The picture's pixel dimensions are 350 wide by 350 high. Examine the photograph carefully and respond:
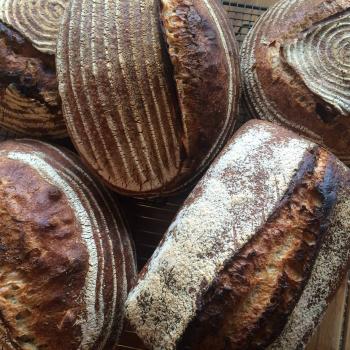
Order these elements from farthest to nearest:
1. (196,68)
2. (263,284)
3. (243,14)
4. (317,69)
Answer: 1. (243,14)
2. (317,69)
3. (196,68)
4. (263,284)

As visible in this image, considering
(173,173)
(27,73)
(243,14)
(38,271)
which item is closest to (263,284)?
(173,173)

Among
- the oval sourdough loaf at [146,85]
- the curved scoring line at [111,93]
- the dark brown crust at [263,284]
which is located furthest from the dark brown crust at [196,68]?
the dark brown crust at [263,284]

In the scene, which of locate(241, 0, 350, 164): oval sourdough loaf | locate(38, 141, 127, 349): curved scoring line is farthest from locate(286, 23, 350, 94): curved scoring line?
locate(38, 141, 127, 349): curved scoring line

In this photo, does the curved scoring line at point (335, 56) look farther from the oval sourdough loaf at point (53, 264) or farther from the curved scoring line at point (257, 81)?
the oval sourdough loaf at point (53, 264)

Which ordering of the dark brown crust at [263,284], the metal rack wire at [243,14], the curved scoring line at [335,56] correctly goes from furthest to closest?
the metal rack wire at [243,14] → the curved scoring line at [335,56] → the dark brown crust at [263,284]

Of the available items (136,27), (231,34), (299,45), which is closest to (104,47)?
(136,27)

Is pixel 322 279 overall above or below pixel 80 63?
below

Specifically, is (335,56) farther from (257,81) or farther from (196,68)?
(196,68)
